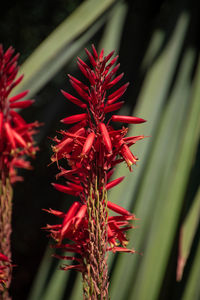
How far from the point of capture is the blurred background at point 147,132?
59 centimetres

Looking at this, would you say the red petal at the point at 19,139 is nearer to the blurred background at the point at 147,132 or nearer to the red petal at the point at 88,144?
the red petal at the point at 88,144

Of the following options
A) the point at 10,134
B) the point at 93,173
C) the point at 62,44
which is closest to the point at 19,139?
the point at 10,134

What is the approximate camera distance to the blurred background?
0.59 metres

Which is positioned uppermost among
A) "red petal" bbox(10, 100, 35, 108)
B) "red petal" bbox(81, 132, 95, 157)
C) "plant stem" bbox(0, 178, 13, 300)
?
"red petal" bbox(10, 100, 35, 108)

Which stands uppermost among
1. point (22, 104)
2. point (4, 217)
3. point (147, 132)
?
point (147, 132)

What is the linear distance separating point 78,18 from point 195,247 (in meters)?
0.54

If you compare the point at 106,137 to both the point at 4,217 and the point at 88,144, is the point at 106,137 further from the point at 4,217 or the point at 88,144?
the point at 4,217

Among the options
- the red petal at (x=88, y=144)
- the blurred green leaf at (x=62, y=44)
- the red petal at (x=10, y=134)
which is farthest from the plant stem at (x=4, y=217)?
the blurred green leaf at (x=62, y=44)

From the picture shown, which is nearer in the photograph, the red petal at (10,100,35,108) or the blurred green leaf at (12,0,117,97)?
the red petal at (10,100,35,108)

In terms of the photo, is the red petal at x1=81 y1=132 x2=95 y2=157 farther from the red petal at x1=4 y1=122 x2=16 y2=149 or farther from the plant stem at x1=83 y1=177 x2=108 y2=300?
the red petal at x1=4 y1=122 x2=16 y2=149

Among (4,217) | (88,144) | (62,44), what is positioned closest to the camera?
(88,144)

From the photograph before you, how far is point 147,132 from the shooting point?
768 mm

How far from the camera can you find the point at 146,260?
0.58 m

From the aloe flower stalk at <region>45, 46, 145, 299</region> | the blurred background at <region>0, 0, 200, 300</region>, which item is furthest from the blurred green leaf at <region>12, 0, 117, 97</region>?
the aloe flower stalk at <region>45, 46, 145, 299</region>
